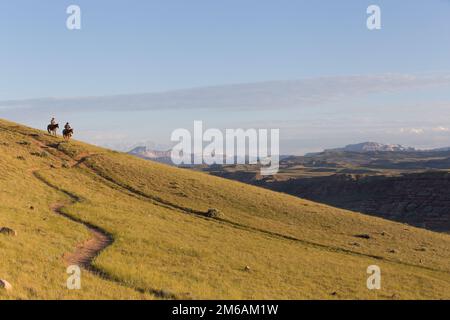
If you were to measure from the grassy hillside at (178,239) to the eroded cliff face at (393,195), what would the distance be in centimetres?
5366

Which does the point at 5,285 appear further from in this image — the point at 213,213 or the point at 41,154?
the point at 41,154

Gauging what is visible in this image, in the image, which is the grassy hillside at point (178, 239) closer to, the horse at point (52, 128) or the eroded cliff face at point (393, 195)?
the horse at point (52, 128)

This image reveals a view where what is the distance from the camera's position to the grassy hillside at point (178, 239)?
69.9ft

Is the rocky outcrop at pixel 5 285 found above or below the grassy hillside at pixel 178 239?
above

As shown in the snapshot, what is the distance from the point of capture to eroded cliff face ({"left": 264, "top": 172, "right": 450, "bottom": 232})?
103 metres

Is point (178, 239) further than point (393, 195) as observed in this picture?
No

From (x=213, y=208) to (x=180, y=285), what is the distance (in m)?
28.7

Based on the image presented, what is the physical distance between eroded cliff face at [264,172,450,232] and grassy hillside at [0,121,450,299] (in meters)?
53.7

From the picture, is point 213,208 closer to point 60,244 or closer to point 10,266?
point 60,244

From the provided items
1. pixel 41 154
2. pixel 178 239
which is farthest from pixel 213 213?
pixel 41 154

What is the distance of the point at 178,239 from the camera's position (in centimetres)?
3381

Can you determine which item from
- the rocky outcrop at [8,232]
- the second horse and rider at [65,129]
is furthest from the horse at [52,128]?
the rocky outcrop at [8,232]

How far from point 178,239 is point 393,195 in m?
99.1
